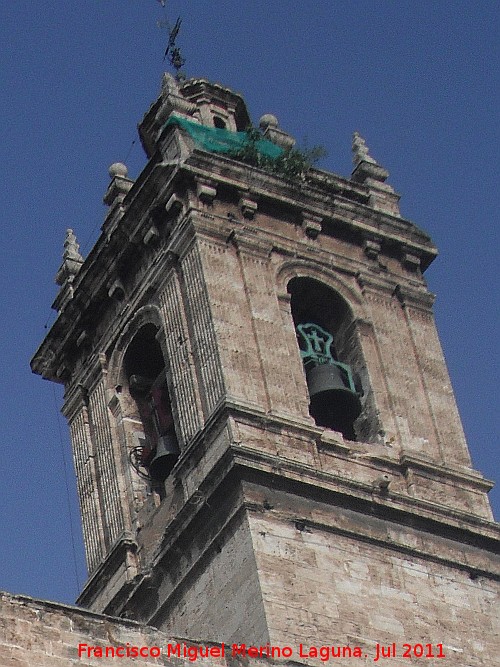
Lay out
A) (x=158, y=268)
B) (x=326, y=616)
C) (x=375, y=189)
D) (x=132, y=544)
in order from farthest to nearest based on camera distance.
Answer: (x=375, y=189)
(x=158, y=268)
(x=132, y=544)
(x=326, y=616)

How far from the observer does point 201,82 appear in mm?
A: 32781

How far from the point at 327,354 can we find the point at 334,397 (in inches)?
33.3

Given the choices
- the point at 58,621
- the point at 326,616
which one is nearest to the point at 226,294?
the point at 326,616

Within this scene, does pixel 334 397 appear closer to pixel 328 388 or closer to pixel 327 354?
pixel 328 388

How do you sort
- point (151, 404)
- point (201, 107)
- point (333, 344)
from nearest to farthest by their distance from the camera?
point (333, 344) < point (151, 404) < point (201, 107)

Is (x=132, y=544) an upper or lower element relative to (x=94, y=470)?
lower

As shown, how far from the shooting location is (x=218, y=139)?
101 ft

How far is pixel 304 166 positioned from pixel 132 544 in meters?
6.66

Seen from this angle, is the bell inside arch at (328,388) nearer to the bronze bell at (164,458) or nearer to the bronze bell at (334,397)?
the bronze bell at (334,397)

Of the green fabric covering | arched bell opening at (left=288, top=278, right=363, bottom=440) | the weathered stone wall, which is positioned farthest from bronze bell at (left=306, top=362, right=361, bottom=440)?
the green fabric covering

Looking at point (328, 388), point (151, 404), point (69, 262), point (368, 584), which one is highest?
point (69, 262)

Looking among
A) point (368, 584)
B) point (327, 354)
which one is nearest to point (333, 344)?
point (327, 354)

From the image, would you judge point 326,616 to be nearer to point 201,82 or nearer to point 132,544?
point 132,544

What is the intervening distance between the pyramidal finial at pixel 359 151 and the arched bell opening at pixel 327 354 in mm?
3527
